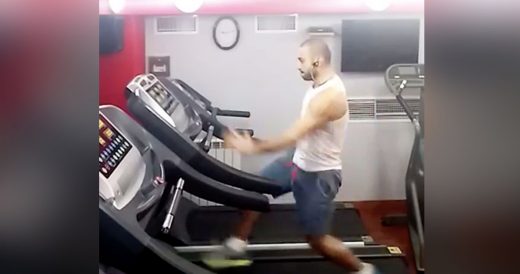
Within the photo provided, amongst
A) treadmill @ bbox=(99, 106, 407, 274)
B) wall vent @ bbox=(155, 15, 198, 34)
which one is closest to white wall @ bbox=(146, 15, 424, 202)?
wall vent @ bbox=(155, 15, 198, 34)

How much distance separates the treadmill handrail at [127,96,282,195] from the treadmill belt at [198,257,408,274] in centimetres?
13

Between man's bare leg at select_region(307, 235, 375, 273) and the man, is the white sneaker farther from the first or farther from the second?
man's bare leg at select_region(307, 235, 375, 273)

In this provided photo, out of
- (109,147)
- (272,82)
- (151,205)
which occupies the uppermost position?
(272,82)

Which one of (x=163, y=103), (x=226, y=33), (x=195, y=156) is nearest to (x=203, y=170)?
(x=195, y=156)

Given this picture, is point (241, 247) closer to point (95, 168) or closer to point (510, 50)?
point (95, 168)

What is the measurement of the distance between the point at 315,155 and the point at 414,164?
16 centimetres

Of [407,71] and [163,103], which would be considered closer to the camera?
[407,71]

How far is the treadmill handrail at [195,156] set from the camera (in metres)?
1.00

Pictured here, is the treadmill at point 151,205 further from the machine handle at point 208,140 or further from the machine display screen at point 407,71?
the machine display screen at point 407,71

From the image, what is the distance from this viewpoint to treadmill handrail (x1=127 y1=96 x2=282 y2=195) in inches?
39.2

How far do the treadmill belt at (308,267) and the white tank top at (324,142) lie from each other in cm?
17

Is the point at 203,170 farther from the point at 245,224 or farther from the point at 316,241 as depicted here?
the point at 316,241

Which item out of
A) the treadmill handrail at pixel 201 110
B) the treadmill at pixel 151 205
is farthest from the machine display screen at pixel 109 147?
the treadmill handrail at pixel 201 110

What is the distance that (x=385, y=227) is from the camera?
1.03m
